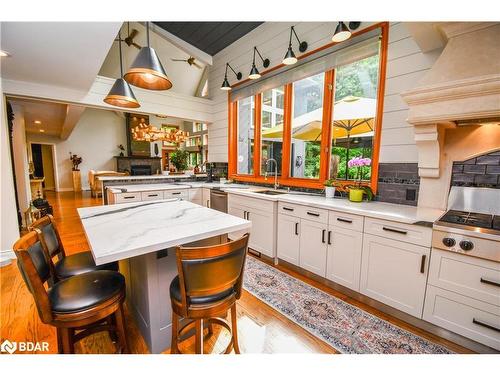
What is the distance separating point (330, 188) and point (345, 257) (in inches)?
34.8

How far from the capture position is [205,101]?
4.82 m

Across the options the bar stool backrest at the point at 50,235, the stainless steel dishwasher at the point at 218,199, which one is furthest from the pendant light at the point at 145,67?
the stainless steel dishwasher at the point at 218,199

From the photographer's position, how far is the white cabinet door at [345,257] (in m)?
2.00

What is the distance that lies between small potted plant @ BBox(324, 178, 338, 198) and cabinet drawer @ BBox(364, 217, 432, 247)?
78 centimetres

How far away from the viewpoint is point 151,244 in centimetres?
112

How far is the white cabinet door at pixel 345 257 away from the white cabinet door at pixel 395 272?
53 mm

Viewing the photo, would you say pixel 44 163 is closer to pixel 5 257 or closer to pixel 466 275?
pixel 5 257

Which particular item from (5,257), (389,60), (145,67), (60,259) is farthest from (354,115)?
(5,257)

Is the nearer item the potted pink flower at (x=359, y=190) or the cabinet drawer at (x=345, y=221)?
the cabinet drawer at (x=345, y=221)

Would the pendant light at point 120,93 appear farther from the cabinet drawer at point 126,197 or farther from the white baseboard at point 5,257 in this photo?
the white baseboard at point 5,257

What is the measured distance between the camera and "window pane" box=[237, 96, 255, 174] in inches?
161
